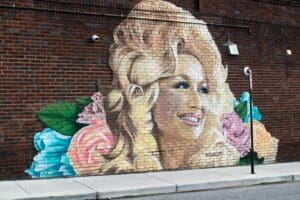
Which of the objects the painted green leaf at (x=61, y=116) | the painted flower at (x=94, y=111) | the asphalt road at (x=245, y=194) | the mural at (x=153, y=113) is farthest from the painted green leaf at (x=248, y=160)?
the painted green leaf at (x=61, y=116)

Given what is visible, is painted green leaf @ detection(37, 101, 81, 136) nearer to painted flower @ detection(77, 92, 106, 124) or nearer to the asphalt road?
painted flower @ detection(77, 92, 106, 124)

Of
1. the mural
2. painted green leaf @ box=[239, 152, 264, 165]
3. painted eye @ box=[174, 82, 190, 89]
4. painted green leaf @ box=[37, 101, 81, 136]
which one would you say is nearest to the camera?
painted green leaf @ box=[37, 101, 81, 136]

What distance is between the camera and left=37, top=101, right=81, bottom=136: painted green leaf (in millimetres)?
11273

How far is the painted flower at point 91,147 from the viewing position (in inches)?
457

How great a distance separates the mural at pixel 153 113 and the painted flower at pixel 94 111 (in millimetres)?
22

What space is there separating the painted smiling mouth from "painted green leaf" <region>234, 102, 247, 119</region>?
1367mm

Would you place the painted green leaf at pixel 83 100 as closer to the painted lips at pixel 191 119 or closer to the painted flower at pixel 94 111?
the painted flower at pixel 94 111

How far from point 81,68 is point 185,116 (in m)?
2.95

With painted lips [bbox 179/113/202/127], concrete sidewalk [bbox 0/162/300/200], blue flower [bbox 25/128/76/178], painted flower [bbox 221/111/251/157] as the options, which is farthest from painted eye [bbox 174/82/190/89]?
blue flower [bbox 25/128/76/178]

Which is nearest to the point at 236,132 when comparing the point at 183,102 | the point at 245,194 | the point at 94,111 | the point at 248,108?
the point at 248,108

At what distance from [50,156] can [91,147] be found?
95 cm

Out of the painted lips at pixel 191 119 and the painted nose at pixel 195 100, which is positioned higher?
the painted nose at pixel 195 100

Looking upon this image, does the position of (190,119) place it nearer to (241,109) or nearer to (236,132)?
(236,132)

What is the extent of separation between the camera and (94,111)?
11891mm
